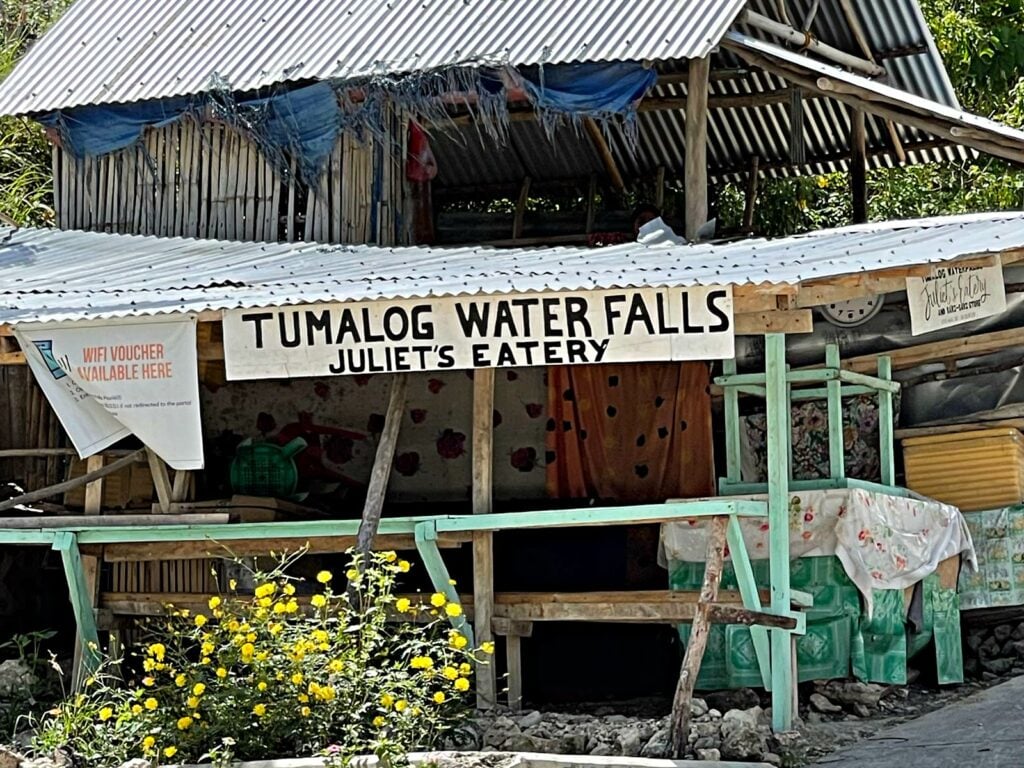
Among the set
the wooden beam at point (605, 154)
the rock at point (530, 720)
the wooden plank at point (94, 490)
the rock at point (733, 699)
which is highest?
the wooden beam at point (605, 154)

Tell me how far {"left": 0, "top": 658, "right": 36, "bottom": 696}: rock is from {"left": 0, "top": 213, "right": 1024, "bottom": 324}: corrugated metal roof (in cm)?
216

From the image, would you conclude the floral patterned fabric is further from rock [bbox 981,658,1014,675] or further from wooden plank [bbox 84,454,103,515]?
wooden plank [bbox 84,454,103,515]

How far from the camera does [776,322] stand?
384 inches

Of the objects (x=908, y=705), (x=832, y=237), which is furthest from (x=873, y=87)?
(x=908, y=705)

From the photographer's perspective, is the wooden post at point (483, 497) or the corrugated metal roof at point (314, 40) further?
the corrugated metal roof at point (314, 40)

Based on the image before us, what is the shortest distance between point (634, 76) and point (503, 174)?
3.76 meters

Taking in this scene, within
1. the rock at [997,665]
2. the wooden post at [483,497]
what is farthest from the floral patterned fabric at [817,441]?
the wooden post at [483,497]

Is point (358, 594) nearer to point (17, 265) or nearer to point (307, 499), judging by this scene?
point (307, 499)

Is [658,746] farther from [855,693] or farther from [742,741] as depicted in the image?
[855,693]

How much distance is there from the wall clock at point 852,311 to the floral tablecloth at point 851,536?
1.28 metres

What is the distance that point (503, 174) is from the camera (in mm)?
16250

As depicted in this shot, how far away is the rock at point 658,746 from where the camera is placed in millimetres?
9266

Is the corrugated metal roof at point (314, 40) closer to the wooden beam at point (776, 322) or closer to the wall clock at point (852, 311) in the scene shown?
the wall clock at point (852, 311)

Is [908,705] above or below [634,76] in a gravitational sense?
below
